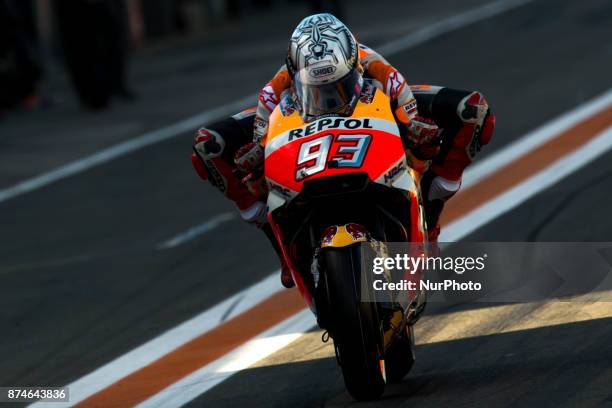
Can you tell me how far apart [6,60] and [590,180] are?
35.0 ft

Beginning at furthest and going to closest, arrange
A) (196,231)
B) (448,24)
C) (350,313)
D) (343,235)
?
(448,24) → (196,231) → (343,235) → (350,313)

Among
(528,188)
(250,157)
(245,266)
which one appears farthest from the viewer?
Result: (528,188)

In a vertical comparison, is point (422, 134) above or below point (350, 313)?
above

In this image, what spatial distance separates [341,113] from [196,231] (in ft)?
18.7

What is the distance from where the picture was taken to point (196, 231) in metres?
12.4

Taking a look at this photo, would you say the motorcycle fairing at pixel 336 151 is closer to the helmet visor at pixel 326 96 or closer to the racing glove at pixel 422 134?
the helmet visor at pixel 326 96

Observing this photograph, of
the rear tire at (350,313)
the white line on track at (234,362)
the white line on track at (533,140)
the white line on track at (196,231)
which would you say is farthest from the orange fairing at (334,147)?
the white line on track at (533,140)

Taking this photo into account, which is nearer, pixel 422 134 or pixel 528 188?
pixel 422 134

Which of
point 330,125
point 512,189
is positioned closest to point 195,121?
point 512,189

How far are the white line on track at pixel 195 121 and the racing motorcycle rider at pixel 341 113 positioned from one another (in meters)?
7.92

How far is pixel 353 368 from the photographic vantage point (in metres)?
6.55
